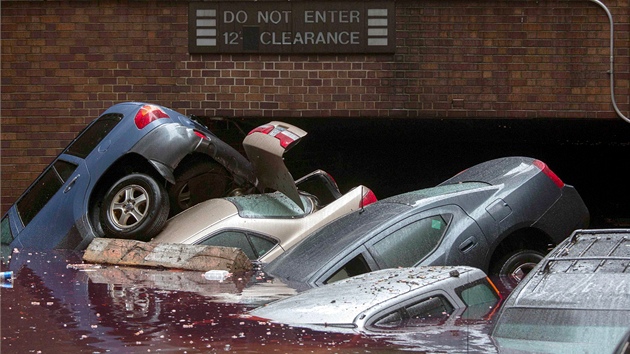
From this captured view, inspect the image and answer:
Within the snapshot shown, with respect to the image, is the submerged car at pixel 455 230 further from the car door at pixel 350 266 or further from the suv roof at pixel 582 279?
the suv roof at pixel 582 279

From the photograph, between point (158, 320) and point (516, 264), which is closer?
point (158, 320)

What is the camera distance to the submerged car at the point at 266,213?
9.62 meters

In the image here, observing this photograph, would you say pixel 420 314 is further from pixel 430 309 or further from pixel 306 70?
pixel 306 70

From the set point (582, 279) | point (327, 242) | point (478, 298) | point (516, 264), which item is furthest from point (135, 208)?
point (582, 279)

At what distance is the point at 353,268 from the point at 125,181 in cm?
354

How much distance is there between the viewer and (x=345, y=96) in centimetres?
1462

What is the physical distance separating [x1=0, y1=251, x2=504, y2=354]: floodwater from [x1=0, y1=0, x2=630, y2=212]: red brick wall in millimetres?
5687

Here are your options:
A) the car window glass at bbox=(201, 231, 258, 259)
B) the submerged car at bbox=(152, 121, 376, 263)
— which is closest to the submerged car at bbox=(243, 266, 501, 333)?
the submerged car at bbox=(152, 121, 376, 263)

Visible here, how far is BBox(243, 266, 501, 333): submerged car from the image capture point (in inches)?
233

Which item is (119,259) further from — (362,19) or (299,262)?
(362,19)

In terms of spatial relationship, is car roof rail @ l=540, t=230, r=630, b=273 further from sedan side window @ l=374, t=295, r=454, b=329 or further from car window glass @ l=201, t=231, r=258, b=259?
car window glass @ l=201, t=231, r=258, b=259

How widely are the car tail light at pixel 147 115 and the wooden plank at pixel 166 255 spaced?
1527 millimetres

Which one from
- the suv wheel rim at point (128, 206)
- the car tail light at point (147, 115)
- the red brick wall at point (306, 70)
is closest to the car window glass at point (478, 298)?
the suv wheel rim at point (128, 206)

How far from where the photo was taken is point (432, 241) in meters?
8.20
